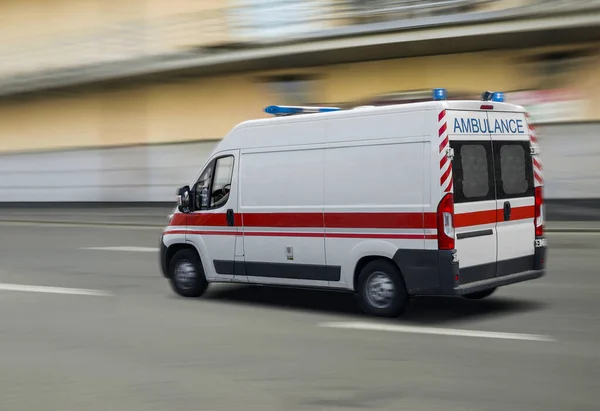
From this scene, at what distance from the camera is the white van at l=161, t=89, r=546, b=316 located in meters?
8.82

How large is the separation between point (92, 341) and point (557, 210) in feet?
45.0

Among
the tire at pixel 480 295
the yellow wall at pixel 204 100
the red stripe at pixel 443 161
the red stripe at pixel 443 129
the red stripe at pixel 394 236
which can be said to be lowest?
the tire at pixel 480 295

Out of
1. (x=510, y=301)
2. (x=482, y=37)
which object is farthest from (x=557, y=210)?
(x=510, y=301)

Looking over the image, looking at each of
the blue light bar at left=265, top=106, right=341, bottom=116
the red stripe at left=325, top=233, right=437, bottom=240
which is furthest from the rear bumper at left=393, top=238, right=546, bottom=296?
the blue light bar at left=265, top=106, right=341, bottom=116

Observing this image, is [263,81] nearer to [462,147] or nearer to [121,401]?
[462,147]

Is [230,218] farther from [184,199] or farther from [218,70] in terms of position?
[218,70]

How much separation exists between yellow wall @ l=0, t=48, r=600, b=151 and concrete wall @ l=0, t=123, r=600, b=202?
0.48 metres

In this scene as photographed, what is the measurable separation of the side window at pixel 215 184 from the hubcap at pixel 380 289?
2.14 m

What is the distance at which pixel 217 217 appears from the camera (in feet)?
35.4

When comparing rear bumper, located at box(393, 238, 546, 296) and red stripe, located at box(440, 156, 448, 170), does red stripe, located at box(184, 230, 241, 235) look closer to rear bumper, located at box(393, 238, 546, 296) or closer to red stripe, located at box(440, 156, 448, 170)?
rear bumper, located at box(393, 238, 546, 296)

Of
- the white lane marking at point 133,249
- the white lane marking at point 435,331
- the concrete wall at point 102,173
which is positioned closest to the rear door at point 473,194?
the white lane marking at point 435,331

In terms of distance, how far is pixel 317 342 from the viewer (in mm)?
8328

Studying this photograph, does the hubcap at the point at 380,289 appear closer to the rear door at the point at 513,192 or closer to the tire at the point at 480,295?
the rear door at the point at 513,192

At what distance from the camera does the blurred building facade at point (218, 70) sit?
21.5 meters
